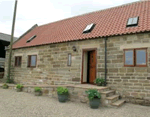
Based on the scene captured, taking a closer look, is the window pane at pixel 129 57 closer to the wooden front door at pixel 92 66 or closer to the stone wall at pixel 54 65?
the stone wall at pixel 54 65

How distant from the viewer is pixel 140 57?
7145mm

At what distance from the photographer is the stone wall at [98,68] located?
276 inches

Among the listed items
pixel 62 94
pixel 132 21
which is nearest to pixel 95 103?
pixel 62 94

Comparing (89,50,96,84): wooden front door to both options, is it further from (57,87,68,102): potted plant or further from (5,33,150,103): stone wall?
(57,87,68,102): potted plant

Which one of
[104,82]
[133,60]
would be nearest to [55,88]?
[104,82]

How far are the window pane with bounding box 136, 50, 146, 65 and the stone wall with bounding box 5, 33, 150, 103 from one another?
A: 0.79 feet

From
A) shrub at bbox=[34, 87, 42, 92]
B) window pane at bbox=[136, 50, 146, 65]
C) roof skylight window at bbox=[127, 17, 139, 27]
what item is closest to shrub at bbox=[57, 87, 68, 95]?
shrub at bbox=[34, 87, 42, 92]

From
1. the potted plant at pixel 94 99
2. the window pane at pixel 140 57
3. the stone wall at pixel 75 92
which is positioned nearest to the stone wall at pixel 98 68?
the window pane at pixel 140 57

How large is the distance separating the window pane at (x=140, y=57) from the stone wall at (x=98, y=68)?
9.5 inches

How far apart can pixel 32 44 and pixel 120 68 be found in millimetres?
7580

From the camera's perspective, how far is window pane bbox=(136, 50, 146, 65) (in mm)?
7066

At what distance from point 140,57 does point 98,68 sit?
235cm

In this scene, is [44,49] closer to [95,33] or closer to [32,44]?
[32,44]

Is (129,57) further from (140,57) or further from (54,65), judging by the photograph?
(54,65)
